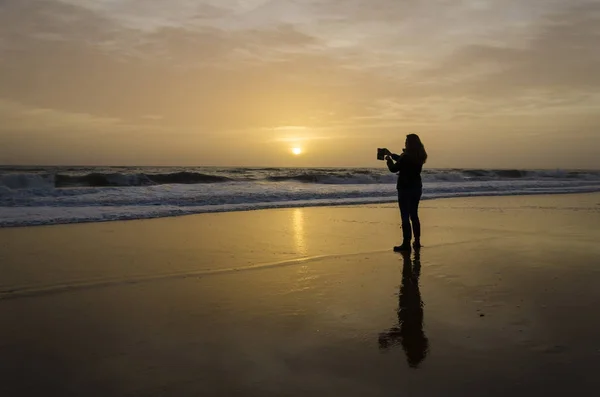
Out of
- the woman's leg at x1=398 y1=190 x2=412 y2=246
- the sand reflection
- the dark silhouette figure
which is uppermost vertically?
the woman's leg at x1=398 y1=190 x2=412 y2=246

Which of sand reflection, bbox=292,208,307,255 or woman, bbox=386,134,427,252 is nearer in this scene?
sand reflection, bbox=292,208,307,255

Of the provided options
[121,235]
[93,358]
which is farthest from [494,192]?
[93,358]

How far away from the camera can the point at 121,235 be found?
31.7ft

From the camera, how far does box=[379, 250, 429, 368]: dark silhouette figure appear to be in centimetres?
369

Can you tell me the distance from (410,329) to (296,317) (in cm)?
99

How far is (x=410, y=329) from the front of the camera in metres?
4.23

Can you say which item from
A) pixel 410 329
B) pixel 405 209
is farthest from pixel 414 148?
pixel 410 329

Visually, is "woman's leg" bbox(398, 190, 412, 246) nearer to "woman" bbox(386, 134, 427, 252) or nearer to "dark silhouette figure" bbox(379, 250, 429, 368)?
"woman" bbox(386, 134, 427, 252)

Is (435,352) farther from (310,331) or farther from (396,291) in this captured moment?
(396,291)

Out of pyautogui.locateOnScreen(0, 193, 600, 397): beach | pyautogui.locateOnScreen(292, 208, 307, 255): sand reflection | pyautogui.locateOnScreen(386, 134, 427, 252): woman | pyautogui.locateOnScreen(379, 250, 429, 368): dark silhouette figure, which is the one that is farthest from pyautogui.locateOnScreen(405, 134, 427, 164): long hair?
pyautogui.locateOnScreen(379, 250, 429, 368): dark silhouette figure

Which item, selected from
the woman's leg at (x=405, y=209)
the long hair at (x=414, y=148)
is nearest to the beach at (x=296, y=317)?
the woman's leg at (x=405, y=209)

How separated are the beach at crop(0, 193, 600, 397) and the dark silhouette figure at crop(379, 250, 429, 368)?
0.02 metres

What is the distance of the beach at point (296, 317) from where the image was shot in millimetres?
3205

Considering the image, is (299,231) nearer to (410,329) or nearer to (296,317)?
(296,317)
